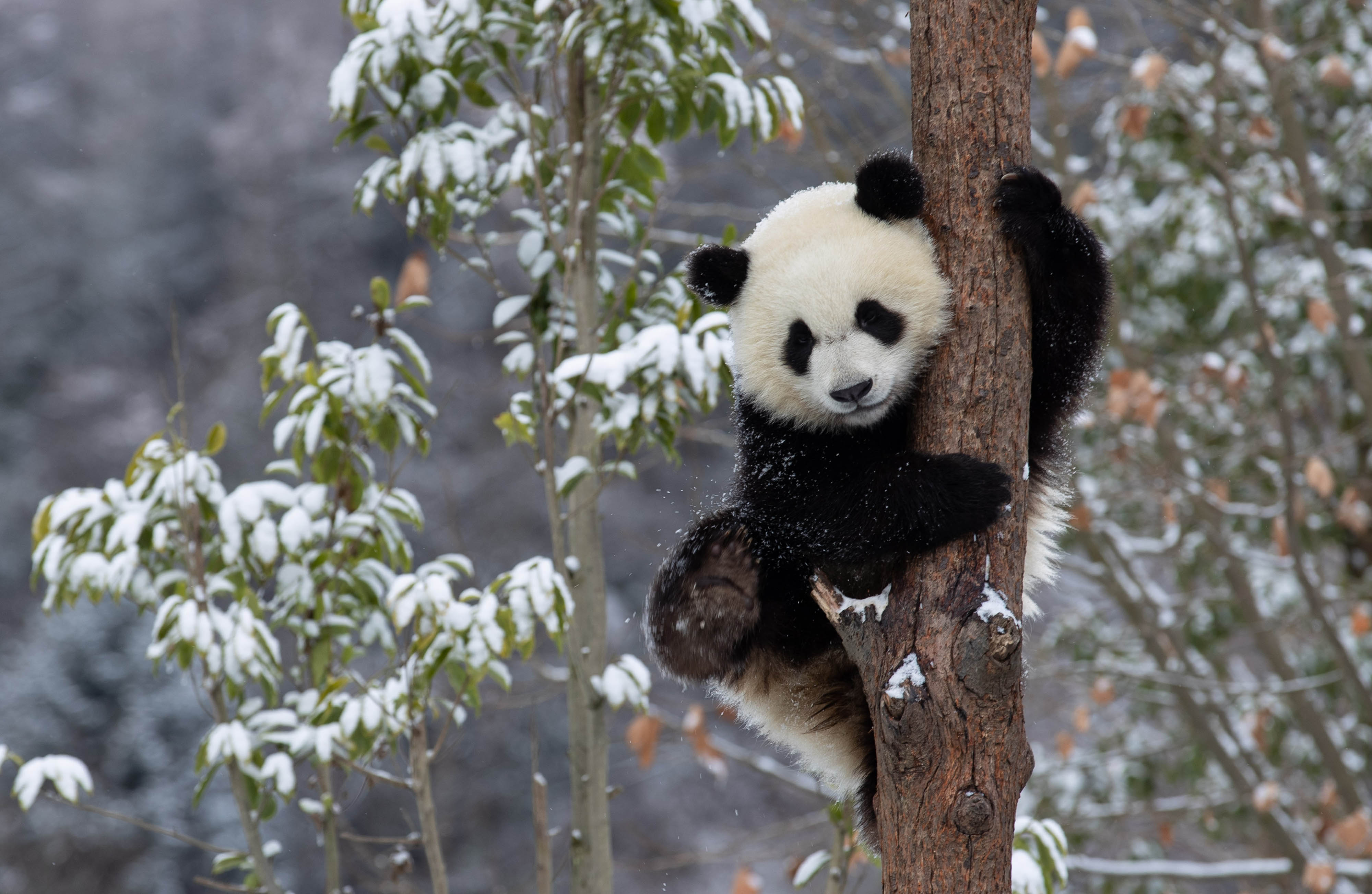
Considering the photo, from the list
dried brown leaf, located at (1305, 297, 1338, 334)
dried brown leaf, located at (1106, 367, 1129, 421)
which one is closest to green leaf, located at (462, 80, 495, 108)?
dried brown leaf, located at (1106, 367, 1129, 421)

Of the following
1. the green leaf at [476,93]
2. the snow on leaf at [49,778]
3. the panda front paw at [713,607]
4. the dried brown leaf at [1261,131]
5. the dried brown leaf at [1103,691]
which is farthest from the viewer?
the dried brown leaf at [1103,691]

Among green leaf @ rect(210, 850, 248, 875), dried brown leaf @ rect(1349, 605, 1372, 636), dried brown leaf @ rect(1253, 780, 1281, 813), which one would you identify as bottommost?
dried brown leaf @ rect(1253, 780, 1281, 813)

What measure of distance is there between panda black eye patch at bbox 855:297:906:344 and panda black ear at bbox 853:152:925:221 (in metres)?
0.18

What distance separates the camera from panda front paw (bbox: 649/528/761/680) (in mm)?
2355

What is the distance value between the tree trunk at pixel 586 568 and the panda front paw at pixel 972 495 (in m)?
1.55

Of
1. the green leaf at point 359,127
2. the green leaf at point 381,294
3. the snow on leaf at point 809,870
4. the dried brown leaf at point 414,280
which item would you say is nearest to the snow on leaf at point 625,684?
the snow on leaf at point 809,870

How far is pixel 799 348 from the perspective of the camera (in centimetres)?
223

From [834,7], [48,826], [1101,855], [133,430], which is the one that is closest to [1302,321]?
[834,7]

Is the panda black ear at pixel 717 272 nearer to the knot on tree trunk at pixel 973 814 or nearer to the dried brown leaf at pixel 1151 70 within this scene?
the knot on tree trunk at pixel 973 814

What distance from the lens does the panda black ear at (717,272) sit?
7.54 ft

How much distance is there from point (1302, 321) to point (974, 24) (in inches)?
222

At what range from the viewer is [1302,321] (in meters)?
6.57

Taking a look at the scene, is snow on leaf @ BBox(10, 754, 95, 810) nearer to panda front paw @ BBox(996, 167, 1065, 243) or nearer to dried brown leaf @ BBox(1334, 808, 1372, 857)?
panda front paw @ BBox(996, 167, 1065, 243)

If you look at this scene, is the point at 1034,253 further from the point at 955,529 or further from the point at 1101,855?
the point at 1101,855
